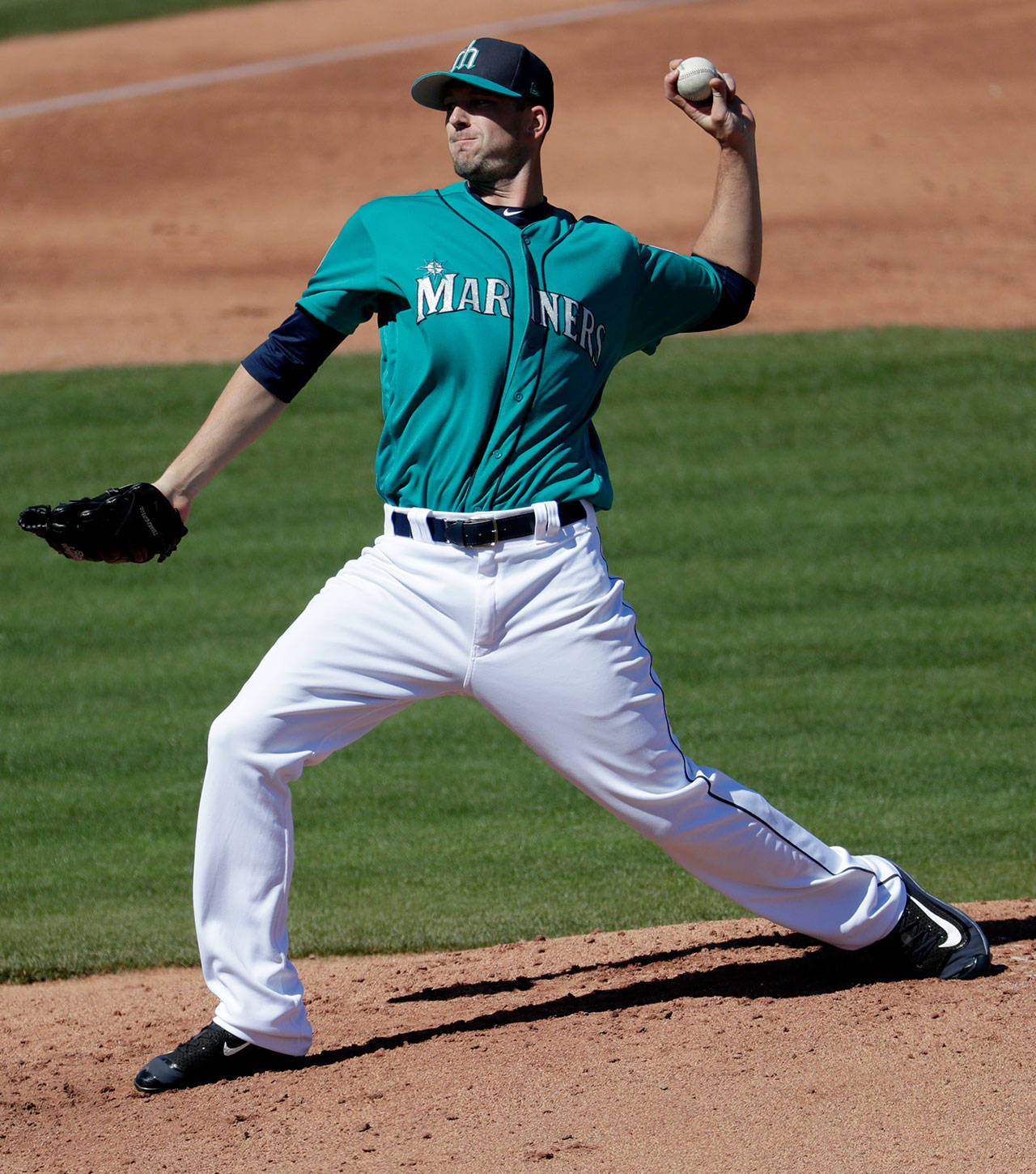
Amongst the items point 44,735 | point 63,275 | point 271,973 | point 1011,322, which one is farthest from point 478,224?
point 63,275

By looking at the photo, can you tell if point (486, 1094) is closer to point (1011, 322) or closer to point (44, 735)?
point (44, 735)

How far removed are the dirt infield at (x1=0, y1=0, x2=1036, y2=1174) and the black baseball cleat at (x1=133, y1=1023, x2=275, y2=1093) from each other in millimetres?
47

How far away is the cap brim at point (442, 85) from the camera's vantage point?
3625 millimetres

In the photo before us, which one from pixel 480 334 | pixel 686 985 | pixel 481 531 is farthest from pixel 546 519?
pixel 686 985

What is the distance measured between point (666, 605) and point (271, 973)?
5129mm

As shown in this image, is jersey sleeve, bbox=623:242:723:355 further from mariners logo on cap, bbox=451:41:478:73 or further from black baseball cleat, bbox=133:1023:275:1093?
black baseball cleat, bbox=133:1023:275:1093

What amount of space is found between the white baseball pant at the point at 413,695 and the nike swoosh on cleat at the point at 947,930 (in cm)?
73

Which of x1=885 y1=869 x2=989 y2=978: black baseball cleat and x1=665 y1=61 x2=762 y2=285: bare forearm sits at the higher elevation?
x1=665 y1=61 x2=762 y2=285: bare forearm

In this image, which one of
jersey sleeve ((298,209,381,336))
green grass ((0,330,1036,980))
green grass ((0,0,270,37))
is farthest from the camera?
green grass ((0,0,270,37))

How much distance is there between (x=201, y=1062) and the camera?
3676 millimetres

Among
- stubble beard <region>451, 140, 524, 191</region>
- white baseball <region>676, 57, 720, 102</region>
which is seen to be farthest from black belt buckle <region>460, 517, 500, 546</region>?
white baseball <region>676, 57, 720, 102</region>

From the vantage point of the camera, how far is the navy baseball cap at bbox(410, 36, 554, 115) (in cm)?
364

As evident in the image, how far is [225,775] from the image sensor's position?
11.7 feet

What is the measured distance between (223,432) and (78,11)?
2195 centimetres
